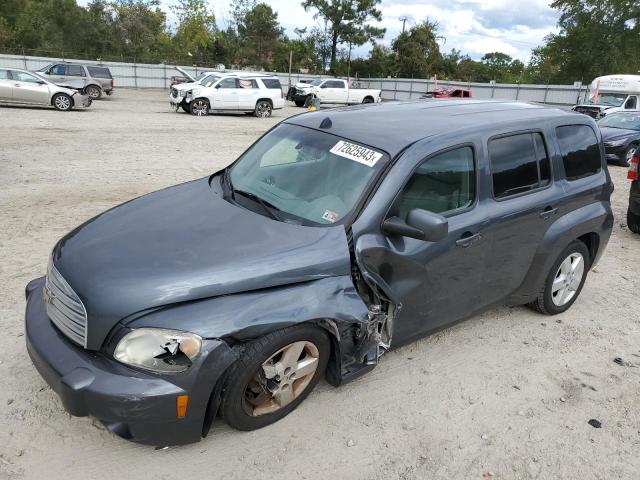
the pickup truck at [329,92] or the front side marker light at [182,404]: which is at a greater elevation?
the pickup truck at [329,92]

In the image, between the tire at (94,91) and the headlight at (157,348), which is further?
the tire at (94,91)

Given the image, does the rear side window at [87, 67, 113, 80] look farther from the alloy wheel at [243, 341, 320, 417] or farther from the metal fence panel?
the alloy wheel at [243, 341, 320, 417]

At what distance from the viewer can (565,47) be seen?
48.5m

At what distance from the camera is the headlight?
238 centimetres

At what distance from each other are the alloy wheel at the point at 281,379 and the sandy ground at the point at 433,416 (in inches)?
6.4

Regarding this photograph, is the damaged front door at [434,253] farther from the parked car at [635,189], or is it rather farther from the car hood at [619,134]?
the car hood at [619,134]

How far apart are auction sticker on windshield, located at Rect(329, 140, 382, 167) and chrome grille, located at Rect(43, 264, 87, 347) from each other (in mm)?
1826

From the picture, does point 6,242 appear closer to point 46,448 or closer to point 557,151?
point 46,448

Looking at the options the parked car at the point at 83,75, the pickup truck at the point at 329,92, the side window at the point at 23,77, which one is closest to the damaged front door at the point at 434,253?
the side window at the point at 23,77

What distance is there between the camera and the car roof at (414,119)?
332 centimetres

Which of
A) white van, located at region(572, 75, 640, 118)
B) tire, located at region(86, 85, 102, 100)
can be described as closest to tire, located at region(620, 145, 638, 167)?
white van, located at region(572, 75, 640, 118)

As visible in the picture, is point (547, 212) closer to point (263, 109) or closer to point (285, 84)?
point (263, 109)

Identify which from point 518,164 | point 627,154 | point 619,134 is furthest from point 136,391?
point 619,134

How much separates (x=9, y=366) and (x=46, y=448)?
923 millimetres
